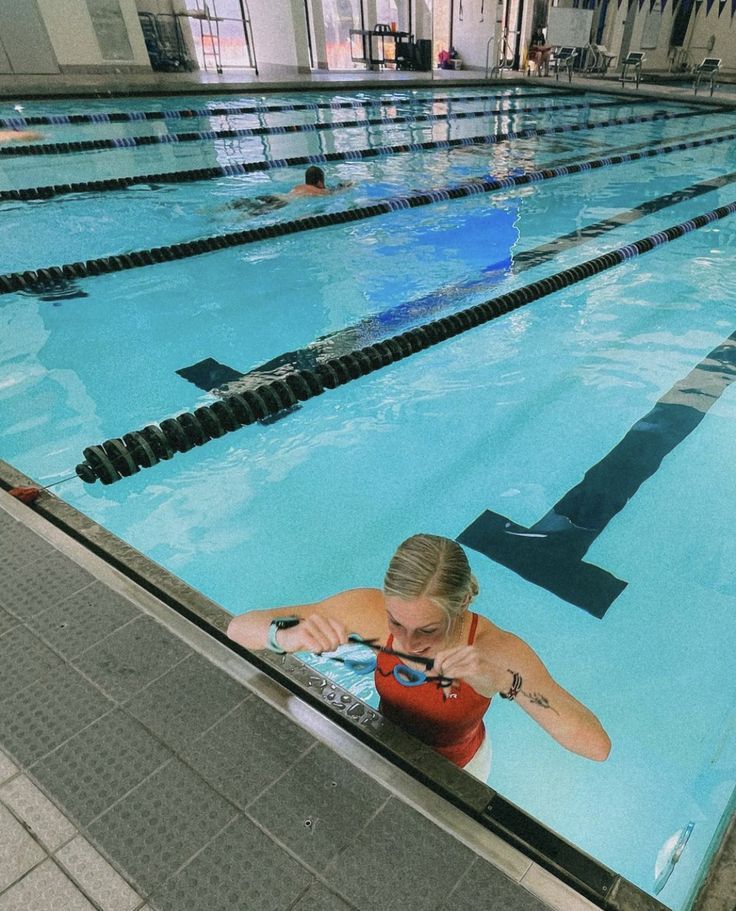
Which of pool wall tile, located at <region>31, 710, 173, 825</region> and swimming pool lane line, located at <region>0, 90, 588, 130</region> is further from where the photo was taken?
swimming pool lane line, located at <region>0, 90, 588, 130</region>

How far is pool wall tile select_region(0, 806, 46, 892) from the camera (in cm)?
123

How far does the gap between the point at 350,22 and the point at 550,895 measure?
23.7 metres

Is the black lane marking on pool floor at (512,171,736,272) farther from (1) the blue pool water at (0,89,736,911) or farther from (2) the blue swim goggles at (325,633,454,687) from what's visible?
(2) the blue swim goggles at (325,633,454,687)

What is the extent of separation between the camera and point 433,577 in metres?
1.29

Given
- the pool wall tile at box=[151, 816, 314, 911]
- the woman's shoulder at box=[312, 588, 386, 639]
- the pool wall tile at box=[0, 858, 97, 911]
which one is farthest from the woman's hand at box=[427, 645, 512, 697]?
the pool wall tile at box=[0, 858, 97, 911]

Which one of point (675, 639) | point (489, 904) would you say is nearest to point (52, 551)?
point (489, 904)

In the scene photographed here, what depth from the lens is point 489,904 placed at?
1.18 m

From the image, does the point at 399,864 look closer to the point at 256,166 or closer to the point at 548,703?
the point at 548,703

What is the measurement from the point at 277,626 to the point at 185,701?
298mm

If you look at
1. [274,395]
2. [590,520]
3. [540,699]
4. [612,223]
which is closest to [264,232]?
[274,395]

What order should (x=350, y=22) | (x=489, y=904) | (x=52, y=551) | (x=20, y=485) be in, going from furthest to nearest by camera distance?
(x=350, y=22)
(x=20, y=485)
(x=52, y=551)
(x=489, y=904)

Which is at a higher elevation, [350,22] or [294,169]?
[350,22]

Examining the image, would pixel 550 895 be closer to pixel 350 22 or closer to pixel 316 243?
pixel 316 243

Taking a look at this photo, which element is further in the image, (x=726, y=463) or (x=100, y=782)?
(x=726, y=463)
